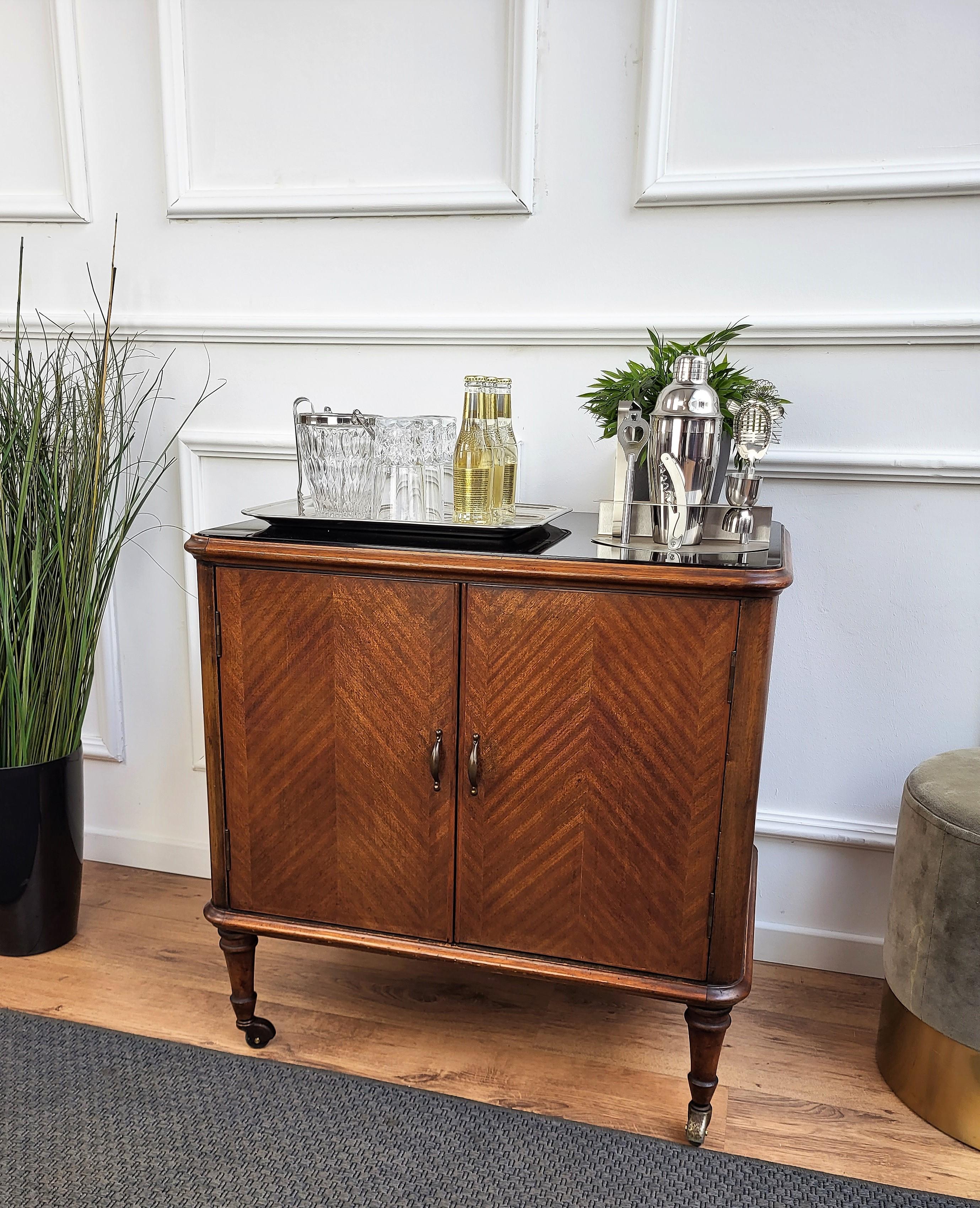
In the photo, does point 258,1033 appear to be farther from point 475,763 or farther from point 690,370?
point 690,370

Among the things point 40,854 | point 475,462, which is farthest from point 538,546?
point 40,854

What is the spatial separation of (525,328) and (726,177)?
1.48 ft

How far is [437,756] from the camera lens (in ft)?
4.43

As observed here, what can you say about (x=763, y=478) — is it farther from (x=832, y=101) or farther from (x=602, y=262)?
(x=832, y=101)

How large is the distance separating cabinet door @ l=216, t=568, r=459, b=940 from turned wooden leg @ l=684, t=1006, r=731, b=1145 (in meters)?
0.40

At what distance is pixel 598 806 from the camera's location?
4.33 feet

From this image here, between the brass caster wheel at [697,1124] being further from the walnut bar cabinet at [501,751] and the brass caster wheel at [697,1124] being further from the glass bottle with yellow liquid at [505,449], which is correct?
the glass bottle with yellow liquid at [505,449]

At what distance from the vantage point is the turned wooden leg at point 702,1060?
1343 mm

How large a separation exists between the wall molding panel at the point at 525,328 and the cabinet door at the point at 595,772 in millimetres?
710

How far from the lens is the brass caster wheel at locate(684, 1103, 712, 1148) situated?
137 centimetres

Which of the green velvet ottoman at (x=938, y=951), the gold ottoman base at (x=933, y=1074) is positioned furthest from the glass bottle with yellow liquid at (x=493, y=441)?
the gold ottoman base at (x=933, y=1074)

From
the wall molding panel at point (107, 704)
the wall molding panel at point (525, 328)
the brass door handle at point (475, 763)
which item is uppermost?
the wall molding panel at point (525, 328)

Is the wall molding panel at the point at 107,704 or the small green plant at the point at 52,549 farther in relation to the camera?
the wall molding panel at the point at 107,704

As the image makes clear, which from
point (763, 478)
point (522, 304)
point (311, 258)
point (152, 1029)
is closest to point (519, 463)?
point (522, 304)
